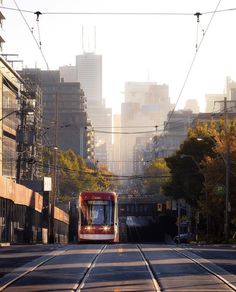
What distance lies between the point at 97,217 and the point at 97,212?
37cm

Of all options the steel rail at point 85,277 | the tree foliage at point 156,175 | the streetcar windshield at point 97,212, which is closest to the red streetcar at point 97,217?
the streetcar windshield at point 97,212

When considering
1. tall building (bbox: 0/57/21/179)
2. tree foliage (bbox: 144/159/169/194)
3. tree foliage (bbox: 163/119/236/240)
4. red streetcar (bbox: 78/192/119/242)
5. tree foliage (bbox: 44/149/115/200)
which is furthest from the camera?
tree foliage (bbox: 144/159/169/194)

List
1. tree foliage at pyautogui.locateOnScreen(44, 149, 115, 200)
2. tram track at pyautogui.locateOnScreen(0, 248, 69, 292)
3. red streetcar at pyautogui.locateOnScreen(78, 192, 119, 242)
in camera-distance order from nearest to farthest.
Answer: tram track at pyautogui.locateOnScreen(0, 248, 69, 292) → red streetcar at pyautogui.locateOnScreen(78, 192, 119, 242) → tree foliage at pyautogui.locateOnScreen(44, 149, 115, 200)

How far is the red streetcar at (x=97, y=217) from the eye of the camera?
50906 mm

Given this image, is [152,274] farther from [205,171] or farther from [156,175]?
[156,175]

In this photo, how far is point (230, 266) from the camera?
27094 mm

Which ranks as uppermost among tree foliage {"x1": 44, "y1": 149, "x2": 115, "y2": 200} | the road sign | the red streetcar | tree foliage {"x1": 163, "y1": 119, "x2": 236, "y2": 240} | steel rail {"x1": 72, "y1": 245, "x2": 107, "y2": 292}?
tree foliage {"x1": 44, "y1": 149, "x2": 115, "y2": 200}

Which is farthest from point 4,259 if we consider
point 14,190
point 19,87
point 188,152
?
point 19,87

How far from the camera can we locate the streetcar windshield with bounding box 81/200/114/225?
5094cm

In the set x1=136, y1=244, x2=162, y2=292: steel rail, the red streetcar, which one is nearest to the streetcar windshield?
the red streetcar

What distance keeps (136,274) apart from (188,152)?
6120 cm

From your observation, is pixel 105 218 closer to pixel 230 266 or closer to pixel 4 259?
pixel 4 259

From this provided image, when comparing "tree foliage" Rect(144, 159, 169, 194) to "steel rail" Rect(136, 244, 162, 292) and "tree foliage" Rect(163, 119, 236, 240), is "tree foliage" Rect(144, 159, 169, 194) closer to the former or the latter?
"tree foliage" Rect(163, 119, 236, 240)

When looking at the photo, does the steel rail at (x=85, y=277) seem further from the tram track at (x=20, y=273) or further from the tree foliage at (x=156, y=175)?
the tree foliage at (x=156, y=175)
